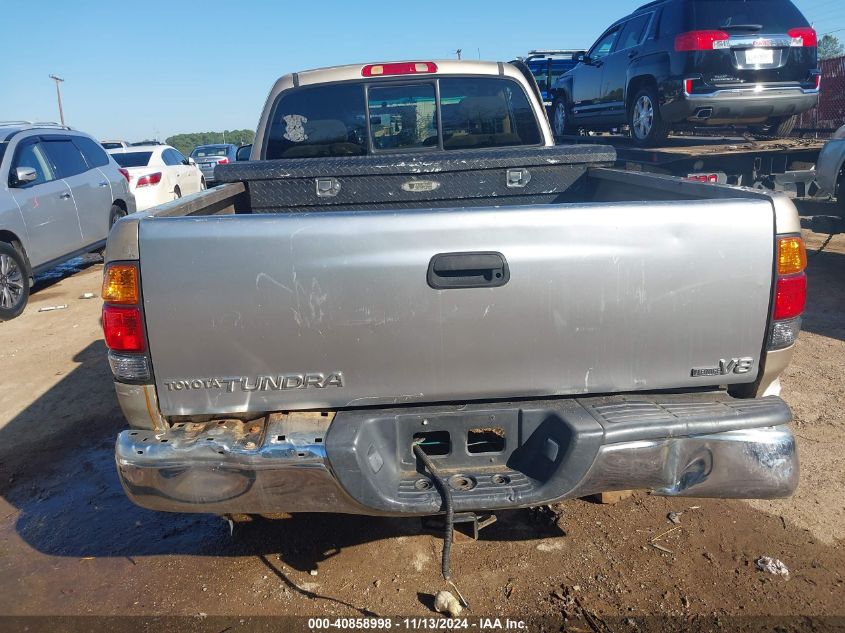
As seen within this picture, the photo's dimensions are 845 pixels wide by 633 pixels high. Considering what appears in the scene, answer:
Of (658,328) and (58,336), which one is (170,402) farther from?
(58,336)

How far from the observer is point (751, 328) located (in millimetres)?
2467

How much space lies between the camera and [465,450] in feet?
8.29

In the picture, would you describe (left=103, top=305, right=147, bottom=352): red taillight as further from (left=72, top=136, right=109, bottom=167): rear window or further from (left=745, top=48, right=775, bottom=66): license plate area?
(left=72, top=136, right=109, bottom=167): rear window

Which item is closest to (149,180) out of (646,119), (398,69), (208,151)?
(646,119)

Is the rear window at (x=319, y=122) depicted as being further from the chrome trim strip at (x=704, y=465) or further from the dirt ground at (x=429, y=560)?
the chrome trim strip at (x=704, y=465)

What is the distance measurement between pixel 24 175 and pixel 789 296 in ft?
25.9

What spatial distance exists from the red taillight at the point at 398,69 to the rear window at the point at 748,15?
4.99m

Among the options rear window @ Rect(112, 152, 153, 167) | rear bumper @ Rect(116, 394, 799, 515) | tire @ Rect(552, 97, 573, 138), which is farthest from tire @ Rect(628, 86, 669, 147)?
rear window @ Rect(112, 152, 153, 167)

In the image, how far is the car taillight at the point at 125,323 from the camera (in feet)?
7.68

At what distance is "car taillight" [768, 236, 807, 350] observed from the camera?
2.44m

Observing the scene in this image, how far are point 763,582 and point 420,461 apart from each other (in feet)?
5.21

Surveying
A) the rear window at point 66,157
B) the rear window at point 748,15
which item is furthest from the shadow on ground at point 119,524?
the rear window at point 748,15

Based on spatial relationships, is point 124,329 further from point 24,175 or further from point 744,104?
point 744,104

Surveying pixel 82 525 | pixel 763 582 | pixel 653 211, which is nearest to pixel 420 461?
pixel 653 211
